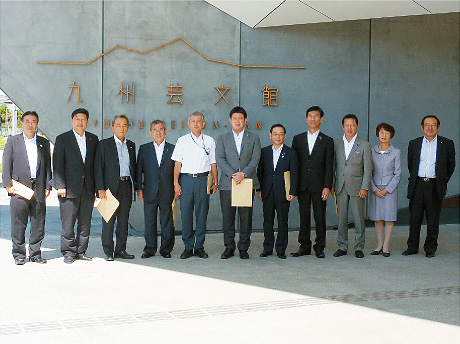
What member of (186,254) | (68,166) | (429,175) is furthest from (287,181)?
(68,166)

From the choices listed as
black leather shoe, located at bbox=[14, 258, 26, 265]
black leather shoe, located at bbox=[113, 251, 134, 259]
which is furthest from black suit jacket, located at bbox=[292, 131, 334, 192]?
black leather shoe, located at bbox=[14, 258, 26, 265]

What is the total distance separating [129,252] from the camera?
6.82 metres

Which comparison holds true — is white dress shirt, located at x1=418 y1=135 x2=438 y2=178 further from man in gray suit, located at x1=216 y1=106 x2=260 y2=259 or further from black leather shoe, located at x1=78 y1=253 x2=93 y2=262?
black leather shoe, located at x1=78 y1=253 x2=93 y2=262

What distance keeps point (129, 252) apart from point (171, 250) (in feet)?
1.78

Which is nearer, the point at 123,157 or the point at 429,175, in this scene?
the point at 123,157

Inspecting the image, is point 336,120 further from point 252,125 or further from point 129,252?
point 129,252

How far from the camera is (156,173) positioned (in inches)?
254

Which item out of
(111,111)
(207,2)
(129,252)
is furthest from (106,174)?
(207,2)

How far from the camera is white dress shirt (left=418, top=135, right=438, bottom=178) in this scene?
22.3 feet

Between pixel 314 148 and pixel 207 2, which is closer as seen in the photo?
pixel 314 148

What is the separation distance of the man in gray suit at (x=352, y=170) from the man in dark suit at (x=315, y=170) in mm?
149

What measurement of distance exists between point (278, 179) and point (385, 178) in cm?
128

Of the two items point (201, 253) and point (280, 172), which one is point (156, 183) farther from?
Answer: point (280, 172)

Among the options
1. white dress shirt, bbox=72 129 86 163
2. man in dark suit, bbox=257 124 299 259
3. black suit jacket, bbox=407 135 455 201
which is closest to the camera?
white dress shirt, bbox=72 129 86 163
